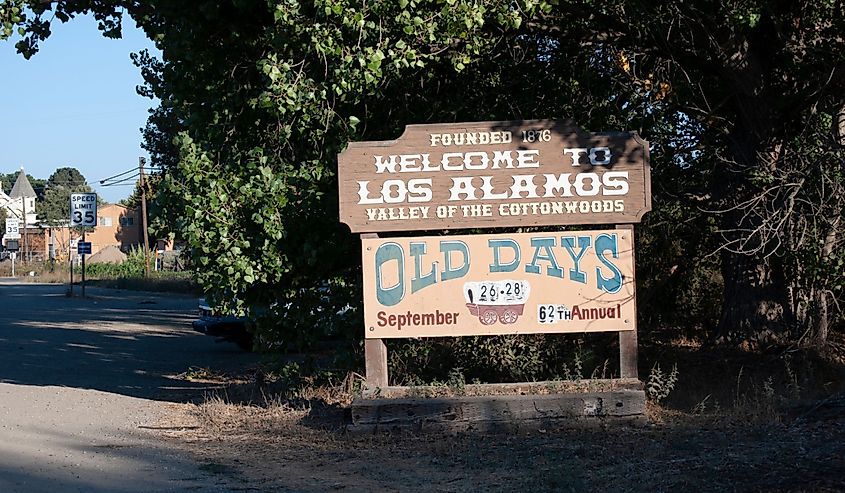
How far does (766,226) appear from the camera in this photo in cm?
1172

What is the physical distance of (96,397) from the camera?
13.8m

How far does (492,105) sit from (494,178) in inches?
96.2

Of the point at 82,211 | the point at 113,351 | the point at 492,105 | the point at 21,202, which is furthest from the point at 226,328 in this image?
the point at 21,202

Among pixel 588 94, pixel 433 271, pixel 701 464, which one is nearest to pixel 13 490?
pixel 433 271

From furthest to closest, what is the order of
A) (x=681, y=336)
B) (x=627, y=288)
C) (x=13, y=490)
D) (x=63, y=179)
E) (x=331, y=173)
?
(x=63, y=179) → (x=681, y=336) → (x=331, y=173) → (x=627, y=288) → (x=13, y=490)

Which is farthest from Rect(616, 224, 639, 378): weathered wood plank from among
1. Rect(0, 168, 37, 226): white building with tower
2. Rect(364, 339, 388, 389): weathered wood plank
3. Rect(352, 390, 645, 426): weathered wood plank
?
Rect(0, 168, 37, 226): white building with tower

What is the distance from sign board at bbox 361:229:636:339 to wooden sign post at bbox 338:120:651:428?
11 mm

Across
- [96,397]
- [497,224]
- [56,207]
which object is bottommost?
[96,397]

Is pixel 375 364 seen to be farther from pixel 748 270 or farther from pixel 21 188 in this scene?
pixel 21 188

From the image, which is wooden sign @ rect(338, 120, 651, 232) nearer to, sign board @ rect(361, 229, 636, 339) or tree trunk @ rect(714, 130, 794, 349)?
sign board @ rect(361, 229, 636, 339)

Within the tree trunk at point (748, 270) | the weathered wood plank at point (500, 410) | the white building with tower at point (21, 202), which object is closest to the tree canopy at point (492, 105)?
the tree trunk at point (748, 270)

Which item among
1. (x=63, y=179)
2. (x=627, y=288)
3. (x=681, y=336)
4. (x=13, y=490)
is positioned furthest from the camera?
(x=63, y=179)

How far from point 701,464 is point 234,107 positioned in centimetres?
695

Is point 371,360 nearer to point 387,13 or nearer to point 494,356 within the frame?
point 494,356
